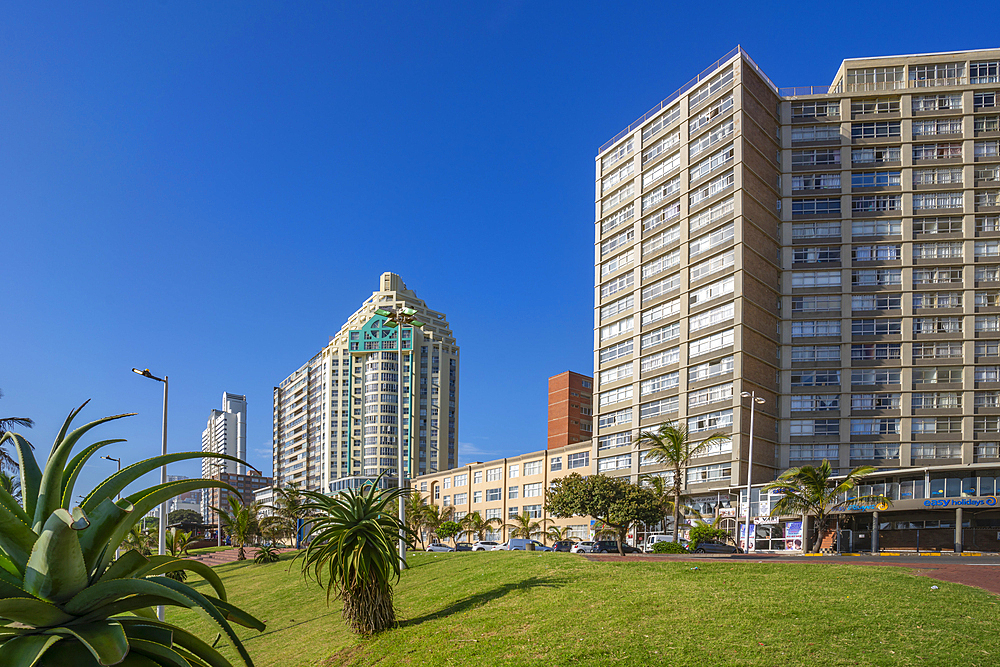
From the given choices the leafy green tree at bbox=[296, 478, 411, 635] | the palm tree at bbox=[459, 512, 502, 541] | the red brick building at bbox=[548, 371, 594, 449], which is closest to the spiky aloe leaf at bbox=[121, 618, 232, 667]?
the leafy green tree at bbox=[296, 478, 411, 635]

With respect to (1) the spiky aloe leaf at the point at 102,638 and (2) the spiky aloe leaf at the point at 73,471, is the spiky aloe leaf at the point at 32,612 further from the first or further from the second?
(2) the spiky aloe leaf at the point at 73,471

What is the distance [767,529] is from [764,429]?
11421 mm

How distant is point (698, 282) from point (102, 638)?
77.4 m

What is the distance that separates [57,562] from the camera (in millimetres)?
4930

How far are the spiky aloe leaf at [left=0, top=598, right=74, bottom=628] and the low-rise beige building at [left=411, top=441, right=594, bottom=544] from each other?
80158 millimetres

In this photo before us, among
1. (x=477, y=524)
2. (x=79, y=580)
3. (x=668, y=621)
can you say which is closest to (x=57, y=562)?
(x=79, y=580)

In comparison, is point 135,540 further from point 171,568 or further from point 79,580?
point 79,580

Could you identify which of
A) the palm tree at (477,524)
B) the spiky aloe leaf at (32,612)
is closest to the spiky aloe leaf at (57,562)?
the spiky aloe leaf at (32,612)

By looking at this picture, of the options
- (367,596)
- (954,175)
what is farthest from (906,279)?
(367,596)

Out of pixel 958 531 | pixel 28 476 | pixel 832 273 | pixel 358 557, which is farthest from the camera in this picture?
pixel 832 273

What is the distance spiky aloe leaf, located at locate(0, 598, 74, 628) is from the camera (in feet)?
15.3

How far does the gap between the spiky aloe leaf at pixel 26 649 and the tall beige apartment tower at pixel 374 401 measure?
13946 cm

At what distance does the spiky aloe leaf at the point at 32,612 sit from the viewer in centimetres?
466

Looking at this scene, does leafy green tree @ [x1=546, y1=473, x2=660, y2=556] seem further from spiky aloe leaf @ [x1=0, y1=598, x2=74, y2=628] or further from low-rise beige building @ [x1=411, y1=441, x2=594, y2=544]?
low-rise beige building @ [x1=411, y1=441, x2=594, y2=544]
